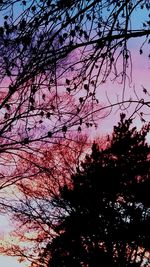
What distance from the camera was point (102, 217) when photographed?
2119cm

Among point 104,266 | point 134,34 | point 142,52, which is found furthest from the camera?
point 104,266

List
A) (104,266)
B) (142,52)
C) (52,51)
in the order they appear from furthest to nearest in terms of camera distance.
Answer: (104,266)
(142,52)
(52,51)

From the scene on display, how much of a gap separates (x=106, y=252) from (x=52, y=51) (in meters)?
16.7

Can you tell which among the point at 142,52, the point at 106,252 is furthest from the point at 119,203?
the point at 142,52

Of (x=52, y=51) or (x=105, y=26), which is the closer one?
(x=52, y=51)

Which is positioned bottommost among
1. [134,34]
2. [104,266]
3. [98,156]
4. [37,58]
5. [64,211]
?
[37,58]

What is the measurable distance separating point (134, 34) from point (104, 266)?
16.0 metres

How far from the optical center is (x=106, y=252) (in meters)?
20.2

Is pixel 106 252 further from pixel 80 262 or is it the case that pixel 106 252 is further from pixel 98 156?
pixel 98 156

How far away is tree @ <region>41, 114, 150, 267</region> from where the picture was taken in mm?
20281

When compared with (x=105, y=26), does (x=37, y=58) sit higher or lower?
lower

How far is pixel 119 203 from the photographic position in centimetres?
2156

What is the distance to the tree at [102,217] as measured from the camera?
20281mm

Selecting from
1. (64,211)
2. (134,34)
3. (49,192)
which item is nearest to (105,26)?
(134,34)
